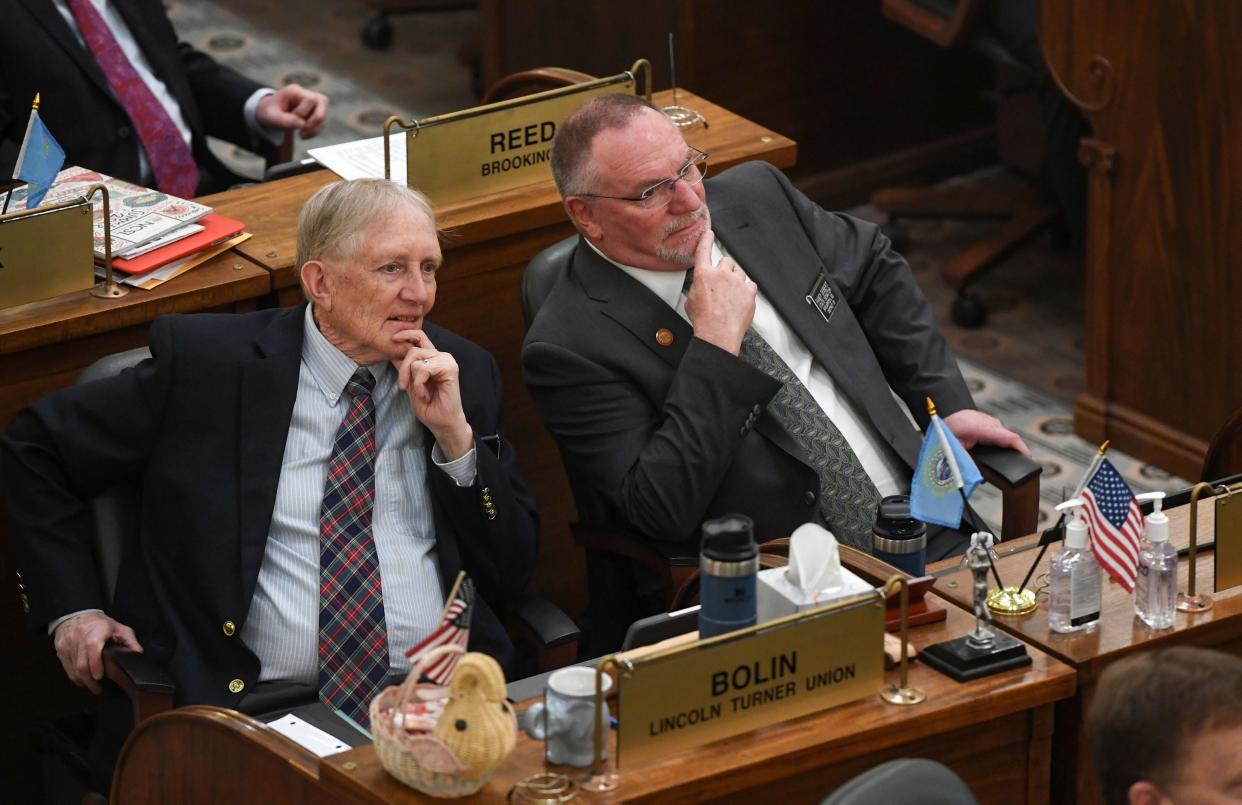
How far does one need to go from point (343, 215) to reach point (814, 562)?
1.06 meters

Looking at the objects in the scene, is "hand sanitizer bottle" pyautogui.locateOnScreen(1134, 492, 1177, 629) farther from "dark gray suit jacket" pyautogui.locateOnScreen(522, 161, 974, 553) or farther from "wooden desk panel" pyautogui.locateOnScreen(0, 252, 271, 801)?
"wooden desk panel" pyautogui.locateOnScreen(0, 252, 271, 801)

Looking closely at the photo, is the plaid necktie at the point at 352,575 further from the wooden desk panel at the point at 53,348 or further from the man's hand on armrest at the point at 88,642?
the wooden desk panel at the point at 53,348

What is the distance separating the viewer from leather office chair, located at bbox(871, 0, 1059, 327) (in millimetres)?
5594

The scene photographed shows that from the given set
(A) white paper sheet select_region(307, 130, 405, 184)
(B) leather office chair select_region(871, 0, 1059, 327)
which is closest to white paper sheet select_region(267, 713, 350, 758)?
(A) white paper sheet select_region(307, 130, 405, 184)

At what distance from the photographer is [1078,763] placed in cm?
277

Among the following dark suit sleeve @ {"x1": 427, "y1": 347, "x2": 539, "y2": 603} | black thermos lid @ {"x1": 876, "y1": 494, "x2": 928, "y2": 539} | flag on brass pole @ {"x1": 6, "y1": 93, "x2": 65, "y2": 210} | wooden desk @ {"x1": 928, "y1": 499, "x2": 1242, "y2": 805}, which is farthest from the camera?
flag on brass pole @ {"x1": 6, "y1": 93, "x2": 65, "y2": 210}

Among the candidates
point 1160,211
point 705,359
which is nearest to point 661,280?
point 705,359

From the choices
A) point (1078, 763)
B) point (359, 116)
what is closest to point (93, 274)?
point (1078, 763)

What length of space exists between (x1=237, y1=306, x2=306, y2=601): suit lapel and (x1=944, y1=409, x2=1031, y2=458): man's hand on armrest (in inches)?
45.3

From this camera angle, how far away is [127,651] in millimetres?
3145

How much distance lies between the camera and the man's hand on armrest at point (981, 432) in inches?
142

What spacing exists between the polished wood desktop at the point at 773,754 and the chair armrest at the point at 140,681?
191 millimetres

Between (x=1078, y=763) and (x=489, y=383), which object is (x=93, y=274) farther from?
(x=1078, y=763)

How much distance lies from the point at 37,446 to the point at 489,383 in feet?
2.33
